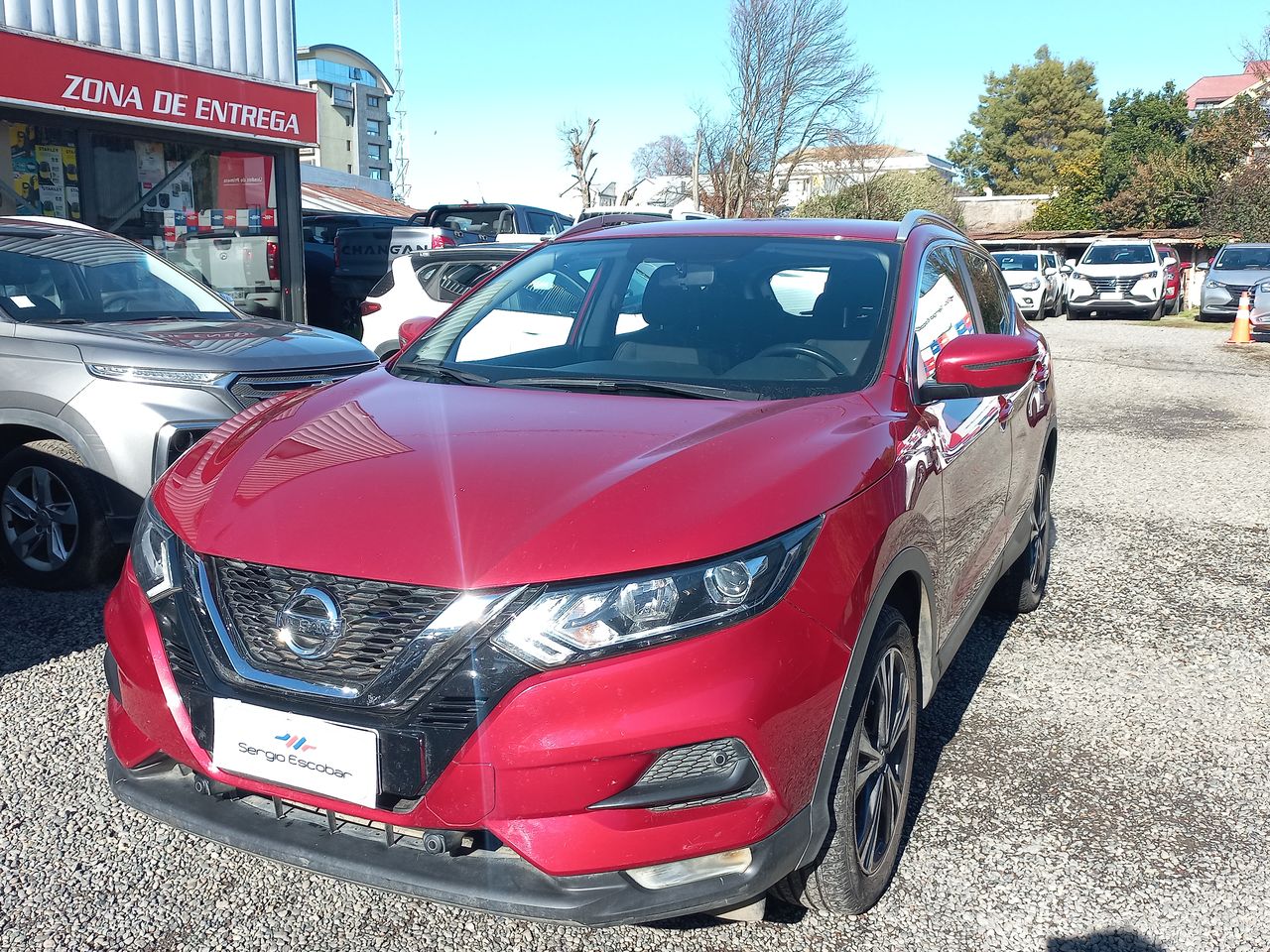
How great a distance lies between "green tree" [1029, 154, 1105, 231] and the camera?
156ft

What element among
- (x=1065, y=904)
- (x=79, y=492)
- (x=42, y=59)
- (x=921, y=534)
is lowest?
(x=1065, y=904)

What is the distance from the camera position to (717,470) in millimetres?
2475

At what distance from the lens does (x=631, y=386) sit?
3166 mm

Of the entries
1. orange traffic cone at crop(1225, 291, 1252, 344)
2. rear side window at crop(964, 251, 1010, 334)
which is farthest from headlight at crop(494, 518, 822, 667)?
orange traffic cone at crop(1225, 291, 1252, 344)

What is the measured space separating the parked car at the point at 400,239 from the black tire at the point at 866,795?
1038cm

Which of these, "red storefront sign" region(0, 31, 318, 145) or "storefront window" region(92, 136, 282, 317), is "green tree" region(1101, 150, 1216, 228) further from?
"storefront window" region(92, 136, 282, 317)

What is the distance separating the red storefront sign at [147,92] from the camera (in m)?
10.4

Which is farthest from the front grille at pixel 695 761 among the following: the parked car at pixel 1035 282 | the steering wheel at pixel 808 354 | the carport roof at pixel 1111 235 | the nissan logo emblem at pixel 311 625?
the carport roof at pixel 1111 235

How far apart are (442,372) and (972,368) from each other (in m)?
1.60

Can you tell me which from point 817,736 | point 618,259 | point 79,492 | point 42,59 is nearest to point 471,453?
point 817,736

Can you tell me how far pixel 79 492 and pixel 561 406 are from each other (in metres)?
3.09

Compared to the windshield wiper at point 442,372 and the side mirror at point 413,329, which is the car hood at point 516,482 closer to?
the windshield wiper at point 442,372

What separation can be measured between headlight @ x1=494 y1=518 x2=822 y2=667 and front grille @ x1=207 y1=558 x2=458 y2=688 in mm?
181

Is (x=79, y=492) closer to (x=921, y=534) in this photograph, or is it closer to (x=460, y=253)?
(x=921, y=534)
